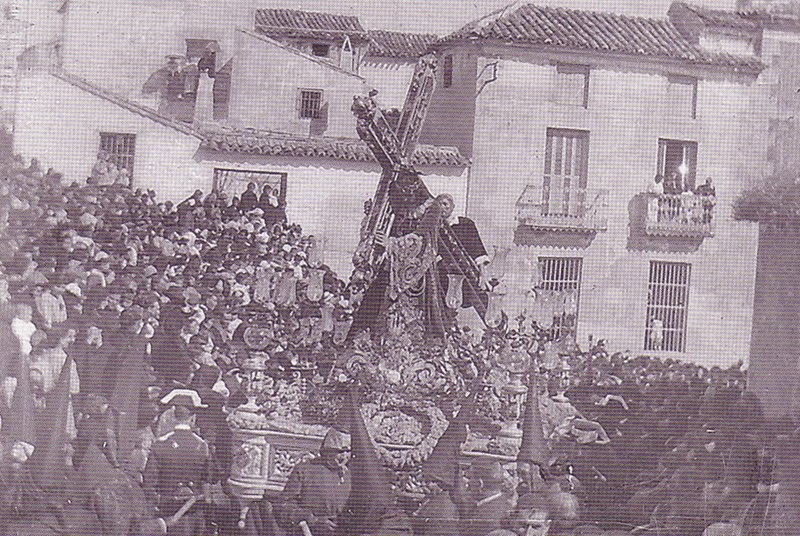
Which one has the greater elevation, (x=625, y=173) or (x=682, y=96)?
(x=682, y=96)

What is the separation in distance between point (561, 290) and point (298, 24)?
121 centimetres

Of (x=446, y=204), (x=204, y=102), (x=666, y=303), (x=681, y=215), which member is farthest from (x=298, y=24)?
(x=666, y=303)

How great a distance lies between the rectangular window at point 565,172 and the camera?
12.4ft

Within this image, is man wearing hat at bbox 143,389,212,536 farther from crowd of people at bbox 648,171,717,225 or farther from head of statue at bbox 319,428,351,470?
crowd of people at bbox 648,171,717,225

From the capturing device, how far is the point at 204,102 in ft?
11.9

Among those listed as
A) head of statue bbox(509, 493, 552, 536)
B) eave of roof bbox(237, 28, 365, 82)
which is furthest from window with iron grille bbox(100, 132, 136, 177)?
head of statue bbox(509, 493, 552, 536)

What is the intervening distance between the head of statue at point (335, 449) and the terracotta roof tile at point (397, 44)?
1.22m

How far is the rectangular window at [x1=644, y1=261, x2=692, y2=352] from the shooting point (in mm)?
3836

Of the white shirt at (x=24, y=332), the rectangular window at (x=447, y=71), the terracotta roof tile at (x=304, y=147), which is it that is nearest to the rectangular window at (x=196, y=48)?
the terracotta roof tile at (x=304, y=147)

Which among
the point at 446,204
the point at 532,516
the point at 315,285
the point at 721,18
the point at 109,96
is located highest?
the point at 721,18

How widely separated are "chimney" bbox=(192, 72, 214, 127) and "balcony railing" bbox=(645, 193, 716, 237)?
1468mm

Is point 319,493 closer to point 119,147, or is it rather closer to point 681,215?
point 119,147

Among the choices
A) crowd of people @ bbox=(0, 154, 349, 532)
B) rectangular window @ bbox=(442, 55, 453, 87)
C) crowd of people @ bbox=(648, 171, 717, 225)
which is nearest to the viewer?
crowd of people @ bbox=(0, 154, 349, 532)

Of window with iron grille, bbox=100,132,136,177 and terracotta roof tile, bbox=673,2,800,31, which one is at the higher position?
terracotta roof tile, bbox=673,2,800,31
